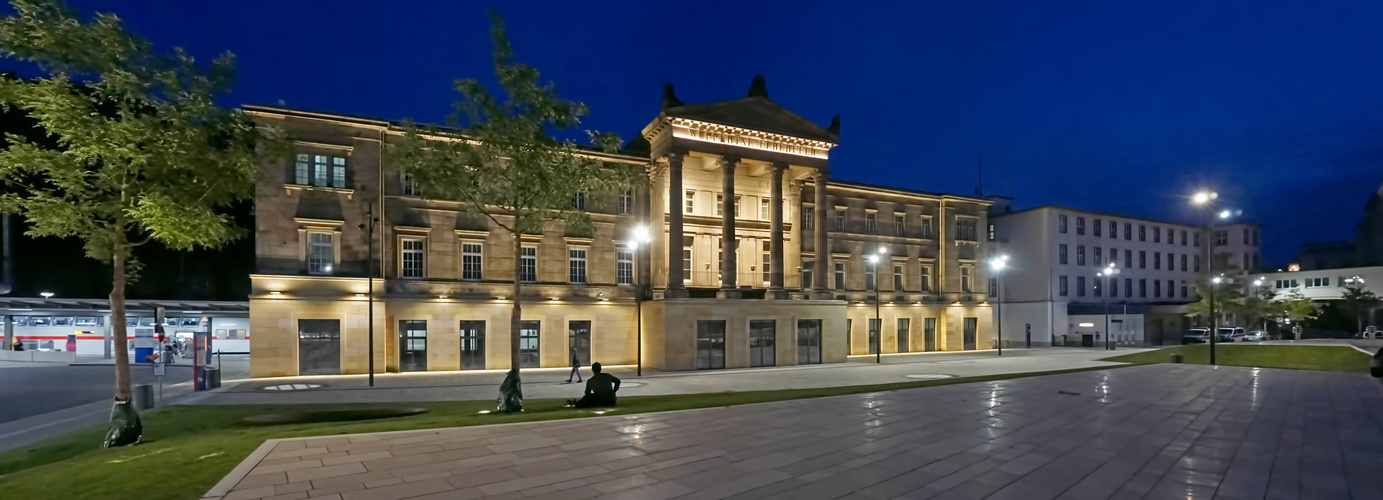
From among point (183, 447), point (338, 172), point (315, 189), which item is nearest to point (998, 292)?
point (338, 172)

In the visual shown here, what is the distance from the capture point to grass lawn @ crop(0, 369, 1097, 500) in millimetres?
8953

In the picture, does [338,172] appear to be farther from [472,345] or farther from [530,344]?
[530,344]

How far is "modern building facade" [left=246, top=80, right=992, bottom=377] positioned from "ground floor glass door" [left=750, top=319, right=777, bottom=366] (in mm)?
101

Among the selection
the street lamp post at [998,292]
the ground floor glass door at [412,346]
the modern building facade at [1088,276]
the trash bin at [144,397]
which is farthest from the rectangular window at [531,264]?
the modern building facade at [1088,276]

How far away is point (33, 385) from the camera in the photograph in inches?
1053

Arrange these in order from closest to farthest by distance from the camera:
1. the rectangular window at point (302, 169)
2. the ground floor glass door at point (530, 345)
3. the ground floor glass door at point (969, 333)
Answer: the rectangular window at point (302, 169)
the ground floor glass door at point (530, 345)
the ground floor glass door at point (969, 333)

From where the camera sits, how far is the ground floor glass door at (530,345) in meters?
35.3

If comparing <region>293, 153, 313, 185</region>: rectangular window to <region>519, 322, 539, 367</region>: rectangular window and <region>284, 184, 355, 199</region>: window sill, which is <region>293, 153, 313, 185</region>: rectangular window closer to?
<region>284, 184, 355, 199</region>: window sill

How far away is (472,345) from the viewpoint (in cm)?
3419

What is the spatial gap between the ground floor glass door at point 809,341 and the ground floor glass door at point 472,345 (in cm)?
1952

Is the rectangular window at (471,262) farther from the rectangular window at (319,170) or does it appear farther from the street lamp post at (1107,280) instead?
the street lamp post at (1107,280)

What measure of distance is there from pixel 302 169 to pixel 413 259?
23.0 feet

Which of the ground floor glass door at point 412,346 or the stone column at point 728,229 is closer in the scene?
the ground floor glass door at point 412,346

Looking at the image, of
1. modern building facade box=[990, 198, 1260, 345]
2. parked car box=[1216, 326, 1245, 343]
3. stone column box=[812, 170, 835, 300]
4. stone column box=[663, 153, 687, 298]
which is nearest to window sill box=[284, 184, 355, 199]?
stone column box=[663, 153, 687, 298]
